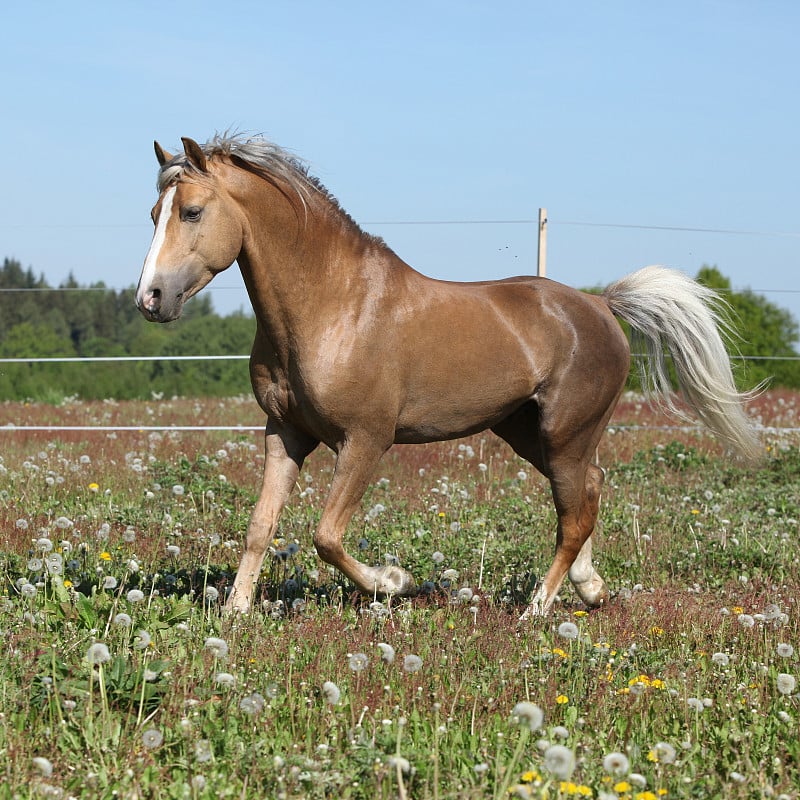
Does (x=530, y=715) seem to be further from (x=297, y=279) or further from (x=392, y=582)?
(x=297, y=279)

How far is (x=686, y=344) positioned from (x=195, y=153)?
3.36 metres

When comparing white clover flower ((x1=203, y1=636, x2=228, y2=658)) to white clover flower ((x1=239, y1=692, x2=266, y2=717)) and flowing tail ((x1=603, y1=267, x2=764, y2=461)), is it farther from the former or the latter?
flowing tail ((x1=603, y1=267, x2=764, y2=461))

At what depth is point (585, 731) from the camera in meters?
3.77

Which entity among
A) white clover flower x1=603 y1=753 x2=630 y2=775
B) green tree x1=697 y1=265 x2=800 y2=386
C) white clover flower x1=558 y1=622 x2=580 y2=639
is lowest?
green tree x1=697 y1=265 x2=800 y2=386

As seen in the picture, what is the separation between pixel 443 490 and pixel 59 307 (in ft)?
207

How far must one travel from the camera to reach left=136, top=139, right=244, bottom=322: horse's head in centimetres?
452

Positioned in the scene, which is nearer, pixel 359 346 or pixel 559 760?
pixel 559 760

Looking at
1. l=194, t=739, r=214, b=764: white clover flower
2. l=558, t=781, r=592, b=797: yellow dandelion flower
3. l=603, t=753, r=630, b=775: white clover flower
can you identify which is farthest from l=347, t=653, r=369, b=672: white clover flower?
l=603, t=753, r=630, b=775: white clover flower

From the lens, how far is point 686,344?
6.53 m

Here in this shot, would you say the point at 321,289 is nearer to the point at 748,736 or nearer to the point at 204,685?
the point at 204,685

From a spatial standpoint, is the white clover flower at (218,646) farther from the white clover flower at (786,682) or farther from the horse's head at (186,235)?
the white clover flower at (786,682)

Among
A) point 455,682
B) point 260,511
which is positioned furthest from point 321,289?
point 455,682

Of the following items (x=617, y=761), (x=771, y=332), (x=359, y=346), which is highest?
(x=359, y=346)

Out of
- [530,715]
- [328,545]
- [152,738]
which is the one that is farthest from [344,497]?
[530,715]
